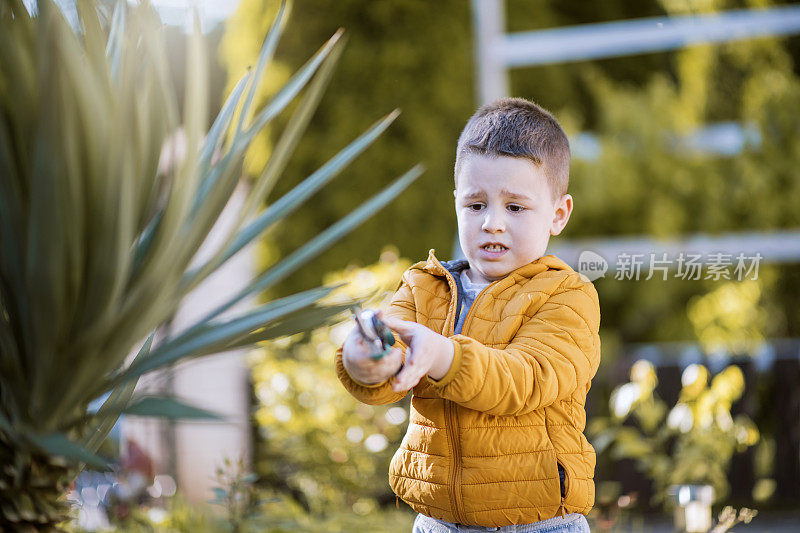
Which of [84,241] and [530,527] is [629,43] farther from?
[84,241]

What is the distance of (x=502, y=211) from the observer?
158 cm

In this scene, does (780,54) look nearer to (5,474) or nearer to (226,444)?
(226,444)

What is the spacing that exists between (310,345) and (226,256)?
2.93 m

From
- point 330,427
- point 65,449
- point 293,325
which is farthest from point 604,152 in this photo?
point 65,449

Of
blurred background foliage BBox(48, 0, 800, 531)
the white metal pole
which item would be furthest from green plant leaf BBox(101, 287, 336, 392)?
blurred background foliage BBox(48, 0, 800, 531)

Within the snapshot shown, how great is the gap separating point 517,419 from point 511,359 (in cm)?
16

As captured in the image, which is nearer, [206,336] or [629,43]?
[206,336]

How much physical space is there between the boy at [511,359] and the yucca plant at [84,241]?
0.93 ft

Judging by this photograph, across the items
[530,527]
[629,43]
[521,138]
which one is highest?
[629,43]

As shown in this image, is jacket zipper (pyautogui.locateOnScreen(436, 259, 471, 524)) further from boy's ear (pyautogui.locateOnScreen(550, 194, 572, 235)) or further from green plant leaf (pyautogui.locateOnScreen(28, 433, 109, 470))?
green plant leaf (pyautogui.locateOnScreen(28, 433, 109, 470))

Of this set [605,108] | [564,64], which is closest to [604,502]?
[605,108]

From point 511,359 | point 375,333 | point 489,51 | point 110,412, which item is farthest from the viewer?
point 489,51

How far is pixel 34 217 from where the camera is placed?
1.38 metres

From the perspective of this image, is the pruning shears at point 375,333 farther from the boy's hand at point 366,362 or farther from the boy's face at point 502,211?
the boy's face at point 502,211
